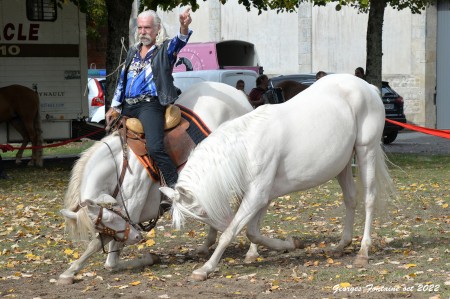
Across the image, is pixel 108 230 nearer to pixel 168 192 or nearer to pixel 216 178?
pixel 168 192

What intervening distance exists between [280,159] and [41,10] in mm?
12817

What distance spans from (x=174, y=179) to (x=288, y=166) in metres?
0.95

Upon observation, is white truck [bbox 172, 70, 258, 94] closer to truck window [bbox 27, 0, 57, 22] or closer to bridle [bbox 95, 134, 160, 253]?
truck window [bbox 27, 0, 57, 22]

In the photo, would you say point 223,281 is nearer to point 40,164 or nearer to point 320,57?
point 40,164

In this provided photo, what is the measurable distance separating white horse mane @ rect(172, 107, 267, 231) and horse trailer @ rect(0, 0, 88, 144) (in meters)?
12.4

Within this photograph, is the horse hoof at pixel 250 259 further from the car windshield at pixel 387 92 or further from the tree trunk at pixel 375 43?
the car windshield at pixel 387 92

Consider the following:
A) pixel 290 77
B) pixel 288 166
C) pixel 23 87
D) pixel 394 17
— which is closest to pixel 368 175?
pixel 288 166

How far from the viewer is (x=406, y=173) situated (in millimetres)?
17250

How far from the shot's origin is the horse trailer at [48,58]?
65.3 ft

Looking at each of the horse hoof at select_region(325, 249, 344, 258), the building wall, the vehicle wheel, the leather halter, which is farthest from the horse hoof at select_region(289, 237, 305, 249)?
the building wall

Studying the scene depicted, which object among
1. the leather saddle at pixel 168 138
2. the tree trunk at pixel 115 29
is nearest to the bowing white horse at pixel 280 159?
the leather saddle at pixel 168 138

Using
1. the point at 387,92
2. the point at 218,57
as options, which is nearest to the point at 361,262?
the point at 387,92

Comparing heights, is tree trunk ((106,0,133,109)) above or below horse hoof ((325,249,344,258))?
above

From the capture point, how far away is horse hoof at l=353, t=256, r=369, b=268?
27.8 feet
